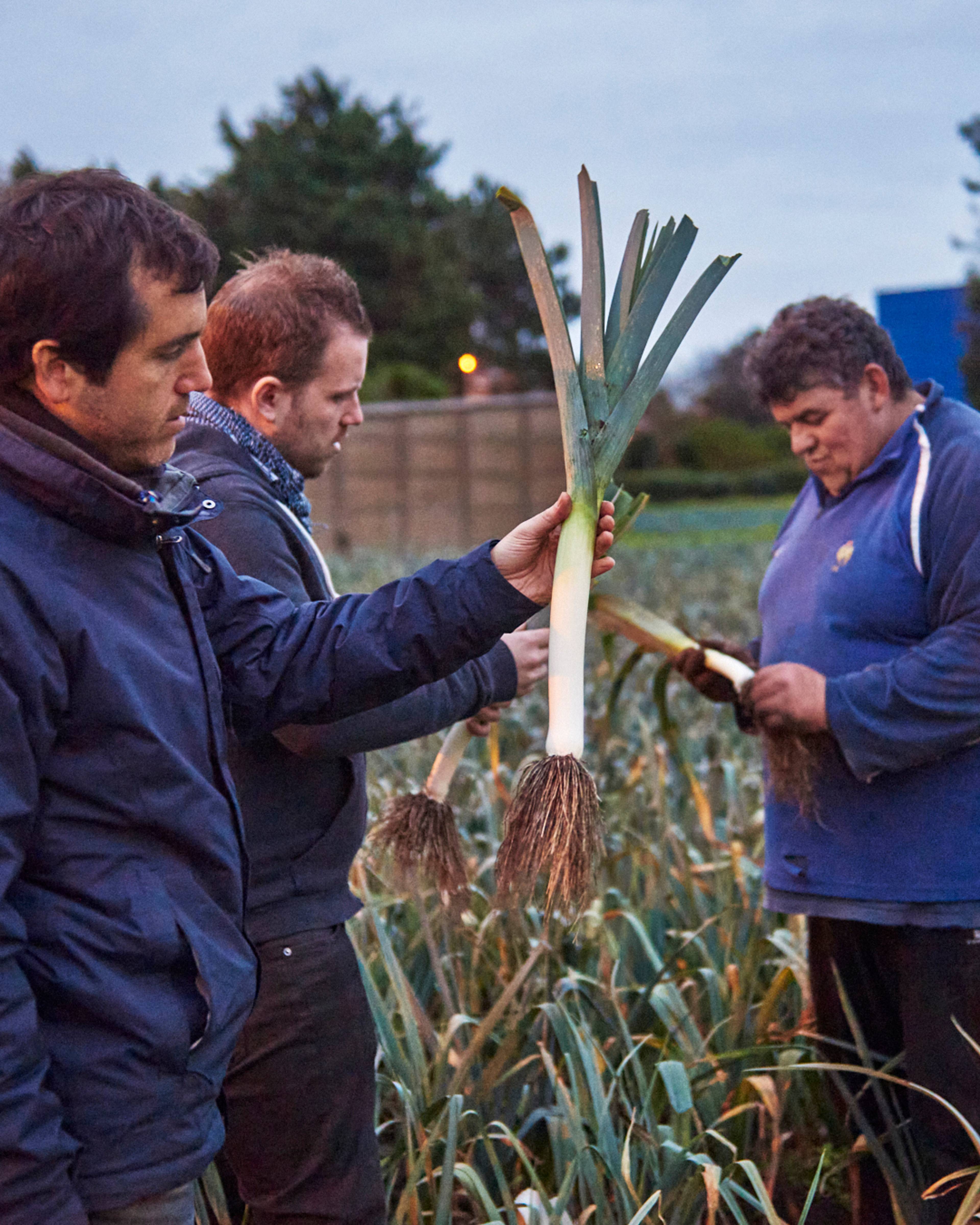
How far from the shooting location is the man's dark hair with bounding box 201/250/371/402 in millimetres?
1925

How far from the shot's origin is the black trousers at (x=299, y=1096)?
1780 mm

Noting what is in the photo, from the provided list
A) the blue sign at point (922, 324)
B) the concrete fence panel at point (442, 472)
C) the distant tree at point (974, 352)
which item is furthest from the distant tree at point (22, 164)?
the blue sign at point (922, 324)

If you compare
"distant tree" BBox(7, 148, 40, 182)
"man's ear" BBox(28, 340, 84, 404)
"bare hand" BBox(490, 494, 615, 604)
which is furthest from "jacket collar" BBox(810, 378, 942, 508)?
"distant tree" BBox(7, 148, 40, 182)

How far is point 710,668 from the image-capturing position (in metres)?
2.75

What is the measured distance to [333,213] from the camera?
97.3 feet

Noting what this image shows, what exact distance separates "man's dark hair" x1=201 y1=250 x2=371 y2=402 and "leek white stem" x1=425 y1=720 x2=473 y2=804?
2.26 feet

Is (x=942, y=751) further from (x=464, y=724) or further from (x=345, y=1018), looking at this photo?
(x=345, y=1018)

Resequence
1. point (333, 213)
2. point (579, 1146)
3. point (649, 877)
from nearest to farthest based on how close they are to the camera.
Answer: point (579, 1146) → point (649, 877) → point (333, 213)

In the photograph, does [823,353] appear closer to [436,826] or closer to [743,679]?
[743,679]

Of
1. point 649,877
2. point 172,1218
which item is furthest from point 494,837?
point 172,1218

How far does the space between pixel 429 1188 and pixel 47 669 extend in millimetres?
1375

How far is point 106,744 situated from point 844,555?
1.58m

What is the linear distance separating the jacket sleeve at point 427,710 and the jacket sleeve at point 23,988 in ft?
1.54

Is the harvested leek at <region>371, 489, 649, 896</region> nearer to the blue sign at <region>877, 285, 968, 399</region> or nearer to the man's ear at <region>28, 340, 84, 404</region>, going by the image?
the man's ear at <region>28, 340, 84, 404</region>
